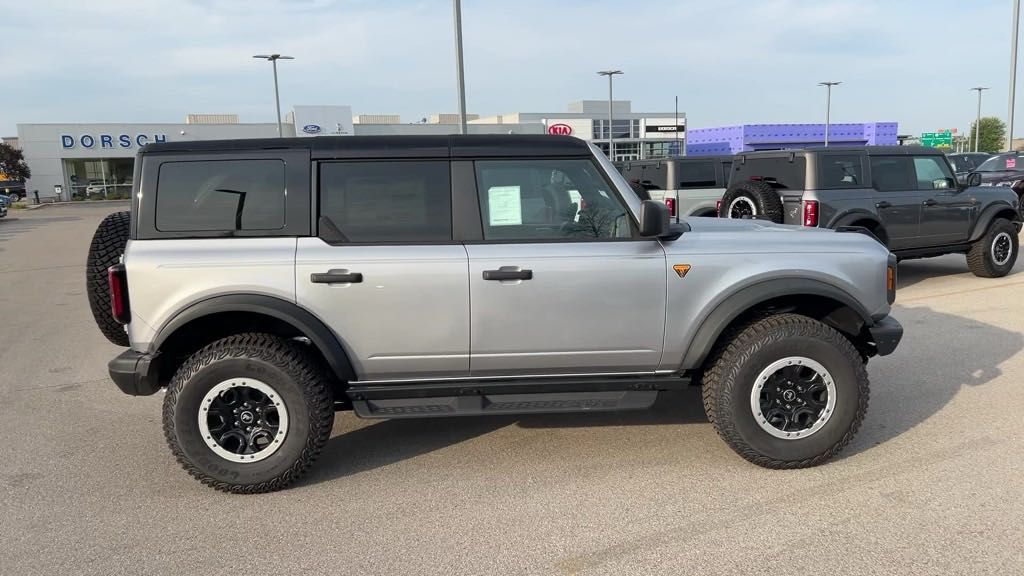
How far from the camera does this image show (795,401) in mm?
4020

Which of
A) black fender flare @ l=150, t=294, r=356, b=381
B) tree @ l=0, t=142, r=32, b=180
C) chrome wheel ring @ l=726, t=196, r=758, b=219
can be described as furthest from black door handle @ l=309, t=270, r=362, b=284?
tree @ l=0, t=142, r=32, b=180

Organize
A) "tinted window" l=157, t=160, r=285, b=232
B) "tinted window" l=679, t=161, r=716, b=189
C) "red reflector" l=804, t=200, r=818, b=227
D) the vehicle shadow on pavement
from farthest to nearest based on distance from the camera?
"tinted window" l=679, t=161, r=716, b=189 → "red reflector" l=804, t=200, r=818, b=227 → the vehicle shadow on pavement → "tinted window" l=157, t=160, r=285, b=232

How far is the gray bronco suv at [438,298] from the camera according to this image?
3775 mm

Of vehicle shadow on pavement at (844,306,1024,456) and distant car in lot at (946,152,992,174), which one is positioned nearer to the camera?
vehicle shadow on pavement at (844,306,1024,456)

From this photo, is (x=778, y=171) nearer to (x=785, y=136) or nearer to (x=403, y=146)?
(x=403, y=146)

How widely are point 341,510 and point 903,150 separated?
28.3 ft

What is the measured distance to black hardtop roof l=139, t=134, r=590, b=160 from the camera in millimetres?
3906

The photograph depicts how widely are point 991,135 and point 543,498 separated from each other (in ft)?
322

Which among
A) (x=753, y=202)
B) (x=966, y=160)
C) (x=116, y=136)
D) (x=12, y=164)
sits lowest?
(x=753, y=202)

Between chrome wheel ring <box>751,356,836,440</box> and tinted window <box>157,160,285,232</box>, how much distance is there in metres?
2.80

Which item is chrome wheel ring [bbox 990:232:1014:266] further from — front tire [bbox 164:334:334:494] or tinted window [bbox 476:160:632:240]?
front tire [bbox 164:334:334:494]

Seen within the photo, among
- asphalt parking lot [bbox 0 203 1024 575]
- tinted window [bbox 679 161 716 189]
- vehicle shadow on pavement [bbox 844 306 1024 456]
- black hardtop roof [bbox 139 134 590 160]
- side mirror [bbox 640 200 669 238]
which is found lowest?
asphalt parking lot [bbox 0 203 1024 575]

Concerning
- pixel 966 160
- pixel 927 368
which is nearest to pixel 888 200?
pixel 927 368

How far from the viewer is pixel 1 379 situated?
6219 mm
